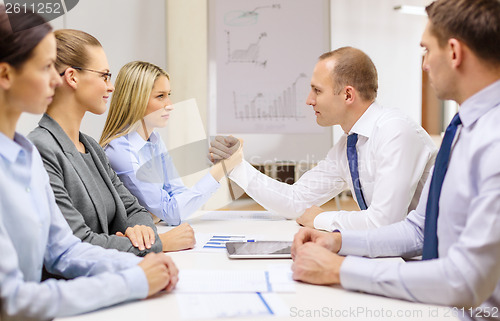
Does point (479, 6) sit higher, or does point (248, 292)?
point (479, 6)

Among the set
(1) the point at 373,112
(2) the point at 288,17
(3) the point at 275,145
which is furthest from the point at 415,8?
(1) the point at 373,112

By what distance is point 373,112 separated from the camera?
207 centimetres

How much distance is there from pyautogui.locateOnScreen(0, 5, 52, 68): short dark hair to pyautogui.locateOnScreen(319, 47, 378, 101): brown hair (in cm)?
140

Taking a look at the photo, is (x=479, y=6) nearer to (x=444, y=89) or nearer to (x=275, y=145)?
(x=444, y=89)

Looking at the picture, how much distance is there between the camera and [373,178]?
6.55ft

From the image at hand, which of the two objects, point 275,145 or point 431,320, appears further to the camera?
point 275,145

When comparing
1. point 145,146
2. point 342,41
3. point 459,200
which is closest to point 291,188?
point 145,146

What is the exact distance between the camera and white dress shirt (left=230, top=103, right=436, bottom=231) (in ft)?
5.79

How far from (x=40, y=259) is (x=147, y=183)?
3.10 feet

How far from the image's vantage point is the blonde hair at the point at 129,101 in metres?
2.03

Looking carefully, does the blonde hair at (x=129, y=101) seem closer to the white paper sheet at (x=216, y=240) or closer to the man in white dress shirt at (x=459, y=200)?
the white paper sheet at (x=216, y=240)

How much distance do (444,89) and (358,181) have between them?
0.92m

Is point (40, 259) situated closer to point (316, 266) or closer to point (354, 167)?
point (316, 266)

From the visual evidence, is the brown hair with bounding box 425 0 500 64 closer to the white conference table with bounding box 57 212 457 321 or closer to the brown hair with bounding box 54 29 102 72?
the white conference table with bounding box 57 212 457 321
